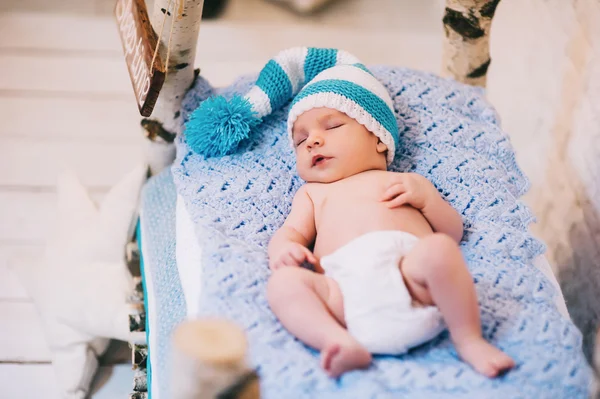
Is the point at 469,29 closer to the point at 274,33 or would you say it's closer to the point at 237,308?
the point at 237,308

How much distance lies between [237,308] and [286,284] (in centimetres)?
9

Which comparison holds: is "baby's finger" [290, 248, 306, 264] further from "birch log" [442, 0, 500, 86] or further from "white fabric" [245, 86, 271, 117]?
"birch log" [442, 0, 500, 86]

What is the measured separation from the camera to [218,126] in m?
1.24

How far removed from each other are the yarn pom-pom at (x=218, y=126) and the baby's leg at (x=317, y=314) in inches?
15.0

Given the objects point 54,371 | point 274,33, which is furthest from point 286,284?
point 274,33

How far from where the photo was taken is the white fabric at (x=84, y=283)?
138 centimetres

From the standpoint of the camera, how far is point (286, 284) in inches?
37.2

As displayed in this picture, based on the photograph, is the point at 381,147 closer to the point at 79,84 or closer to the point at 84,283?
the point at 84,283

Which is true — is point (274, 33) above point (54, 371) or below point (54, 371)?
above

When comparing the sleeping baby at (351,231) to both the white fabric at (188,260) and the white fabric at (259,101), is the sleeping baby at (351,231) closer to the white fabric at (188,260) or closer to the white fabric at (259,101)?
the white fabric at (259,101)

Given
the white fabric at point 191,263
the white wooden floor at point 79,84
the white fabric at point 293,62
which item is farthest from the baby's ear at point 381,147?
the white wooden floor at point 79,84

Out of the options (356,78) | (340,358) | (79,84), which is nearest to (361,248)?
(340,358)

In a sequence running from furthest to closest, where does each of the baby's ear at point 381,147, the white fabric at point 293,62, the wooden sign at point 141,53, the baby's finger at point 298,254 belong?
the white fabric at point 293,62 → the baby's ear at point 381,147 → the wooden sign at point 141,53 → the baby's finger at point 298,254

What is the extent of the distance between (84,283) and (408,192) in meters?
0.80
